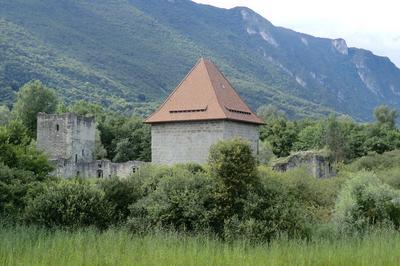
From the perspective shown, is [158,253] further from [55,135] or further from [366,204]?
[55,135]

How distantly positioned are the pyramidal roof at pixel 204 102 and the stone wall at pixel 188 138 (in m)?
0.35

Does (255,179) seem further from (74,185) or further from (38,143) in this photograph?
(38,143)

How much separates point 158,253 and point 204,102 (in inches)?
790

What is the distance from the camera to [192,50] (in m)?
154

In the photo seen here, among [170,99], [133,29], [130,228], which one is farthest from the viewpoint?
[133,29]

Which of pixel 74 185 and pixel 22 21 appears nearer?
pixel 74 185

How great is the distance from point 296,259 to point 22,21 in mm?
111606

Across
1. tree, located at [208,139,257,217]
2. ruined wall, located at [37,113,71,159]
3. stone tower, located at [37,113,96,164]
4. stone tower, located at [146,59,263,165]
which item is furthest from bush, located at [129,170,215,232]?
ruined wall, located at [37,113,71,159]

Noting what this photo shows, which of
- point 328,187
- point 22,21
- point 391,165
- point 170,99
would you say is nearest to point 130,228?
point 328,187

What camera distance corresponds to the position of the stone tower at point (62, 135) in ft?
165

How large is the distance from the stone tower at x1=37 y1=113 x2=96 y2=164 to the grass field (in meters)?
37.6

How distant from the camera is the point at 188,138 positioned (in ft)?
101

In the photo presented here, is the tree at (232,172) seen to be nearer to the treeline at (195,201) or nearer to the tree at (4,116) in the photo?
the treeline at (195,201)

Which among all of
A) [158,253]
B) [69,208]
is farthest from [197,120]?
[158,253]
